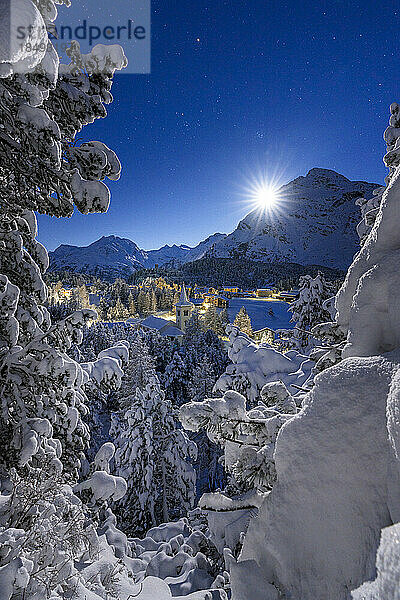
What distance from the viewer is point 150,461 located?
1457 cm

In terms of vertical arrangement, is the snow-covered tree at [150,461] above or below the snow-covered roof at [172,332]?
below

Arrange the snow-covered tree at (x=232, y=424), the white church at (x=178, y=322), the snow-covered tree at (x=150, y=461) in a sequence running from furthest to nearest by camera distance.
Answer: the white church at (x=178, y=322) → the snow-covered tree at (x=150, y=461) → the snow-covered tree at (x=232, y=424)

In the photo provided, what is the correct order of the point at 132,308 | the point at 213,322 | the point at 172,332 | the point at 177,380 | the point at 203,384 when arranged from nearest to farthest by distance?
the point at 203,384
the point at 177,380
the point at 172,332
the point at 213,322
the point at 132,308

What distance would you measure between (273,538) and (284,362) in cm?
768

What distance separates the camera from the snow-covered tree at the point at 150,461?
14.4 m

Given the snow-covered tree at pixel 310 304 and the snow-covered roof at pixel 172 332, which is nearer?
the snow-covered tree at pixel 310 304

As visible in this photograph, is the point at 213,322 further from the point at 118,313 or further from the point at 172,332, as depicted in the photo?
the point at 118,313

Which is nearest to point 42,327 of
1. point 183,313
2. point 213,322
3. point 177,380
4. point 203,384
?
point 203,384

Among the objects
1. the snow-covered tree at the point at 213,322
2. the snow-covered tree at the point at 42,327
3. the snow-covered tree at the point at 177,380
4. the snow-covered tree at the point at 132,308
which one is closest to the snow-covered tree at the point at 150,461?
the snow-covered tree at the point at 42,327

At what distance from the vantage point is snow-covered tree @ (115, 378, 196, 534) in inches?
565

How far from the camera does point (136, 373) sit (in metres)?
18.6

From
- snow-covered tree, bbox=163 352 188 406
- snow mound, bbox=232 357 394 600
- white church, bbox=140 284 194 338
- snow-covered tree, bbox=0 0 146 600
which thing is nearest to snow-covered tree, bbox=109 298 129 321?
white church, bbox=140 284 194 338

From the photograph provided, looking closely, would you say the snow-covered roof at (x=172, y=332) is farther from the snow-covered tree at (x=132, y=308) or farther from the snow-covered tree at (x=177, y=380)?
the snow-covered tree at (x=132, y=308)

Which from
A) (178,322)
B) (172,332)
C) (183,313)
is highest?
(183,313)
